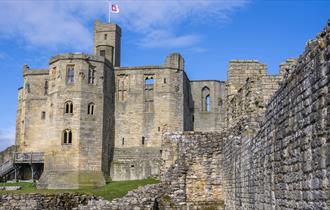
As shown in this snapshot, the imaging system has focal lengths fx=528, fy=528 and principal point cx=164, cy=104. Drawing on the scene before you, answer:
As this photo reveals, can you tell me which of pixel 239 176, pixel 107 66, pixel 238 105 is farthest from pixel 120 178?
pixel 239 176

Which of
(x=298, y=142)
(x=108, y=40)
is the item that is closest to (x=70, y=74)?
(x=108, y=40)

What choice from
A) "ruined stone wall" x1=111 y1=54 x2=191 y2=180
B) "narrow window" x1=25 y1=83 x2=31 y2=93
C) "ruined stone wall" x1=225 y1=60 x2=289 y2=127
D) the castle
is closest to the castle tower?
the castle

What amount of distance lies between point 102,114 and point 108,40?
12.6 meters

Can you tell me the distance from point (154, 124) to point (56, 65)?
38.2 ft

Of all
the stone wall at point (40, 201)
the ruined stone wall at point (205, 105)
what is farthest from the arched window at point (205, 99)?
the stone wall at point (40, 201)

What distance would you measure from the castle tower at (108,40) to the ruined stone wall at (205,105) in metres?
9.70

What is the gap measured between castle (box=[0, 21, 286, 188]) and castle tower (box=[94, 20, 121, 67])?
11cm

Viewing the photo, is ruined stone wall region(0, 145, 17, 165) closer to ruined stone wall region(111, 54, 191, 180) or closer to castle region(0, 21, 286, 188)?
castle region(0, 21, 286, 188)

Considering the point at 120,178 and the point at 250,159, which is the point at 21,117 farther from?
the point at 250,159

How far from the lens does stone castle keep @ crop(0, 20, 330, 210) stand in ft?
24.2

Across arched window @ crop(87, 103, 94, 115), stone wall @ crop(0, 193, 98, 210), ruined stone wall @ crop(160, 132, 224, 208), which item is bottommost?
stone wall @ crop(0, 193, 98, 210)

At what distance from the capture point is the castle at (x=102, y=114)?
4822 cm

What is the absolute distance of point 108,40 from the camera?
60219 mm

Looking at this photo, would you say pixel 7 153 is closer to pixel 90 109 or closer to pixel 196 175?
pixel 90 109
